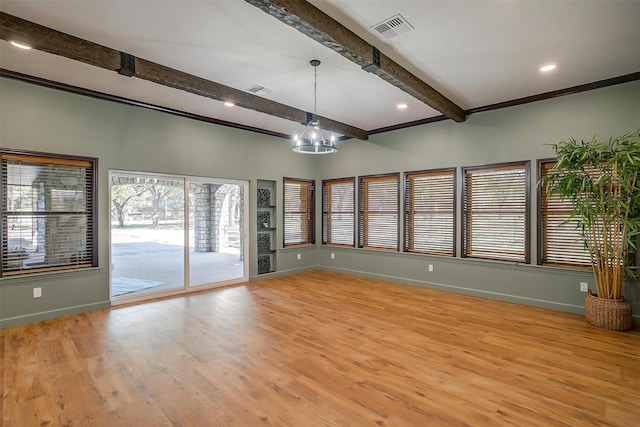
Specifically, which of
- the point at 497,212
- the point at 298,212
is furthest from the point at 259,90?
the point at 497,212

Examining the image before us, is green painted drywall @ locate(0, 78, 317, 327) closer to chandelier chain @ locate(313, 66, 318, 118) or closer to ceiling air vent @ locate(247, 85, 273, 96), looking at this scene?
ceiling air vent @ locate(247, 85, 273, 96)

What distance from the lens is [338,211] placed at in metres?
7.49

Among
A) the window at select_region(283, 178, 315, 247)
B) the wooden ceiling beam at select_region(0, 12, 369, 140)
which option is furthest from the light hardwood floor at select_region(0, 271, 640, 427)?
the wooden ceiling beam at select_region(0, 12, 369, 140)

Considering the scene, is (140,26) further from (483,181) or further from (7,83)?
(483,181)

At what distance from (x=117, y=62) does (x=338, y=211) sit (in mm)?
5106

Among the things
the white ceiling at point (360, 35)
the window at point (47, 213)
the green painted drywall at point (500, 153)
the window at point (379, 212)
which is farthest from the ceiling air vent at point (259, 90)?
the window at point (379, 212)

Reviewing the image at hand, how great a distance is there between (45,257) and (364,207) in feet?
17.9

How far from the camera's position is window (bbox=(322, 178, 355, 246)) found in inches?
285

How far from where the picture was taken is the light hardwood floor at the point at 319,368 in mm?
2260

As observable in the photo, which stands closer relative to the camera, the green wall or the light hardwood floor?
the light hardwood floor

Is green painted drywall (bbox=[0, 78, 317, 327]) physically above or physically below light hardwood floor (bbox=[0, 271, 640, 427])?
above

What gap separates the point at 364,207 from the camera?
701cm

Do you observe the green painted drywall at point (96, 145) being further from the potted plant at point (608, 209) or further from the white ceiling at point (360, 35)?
the potted plant at point (608, 209)

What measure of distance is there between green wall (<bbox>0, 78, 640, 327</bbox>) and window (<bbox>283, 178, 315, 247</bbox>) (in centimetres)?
56
